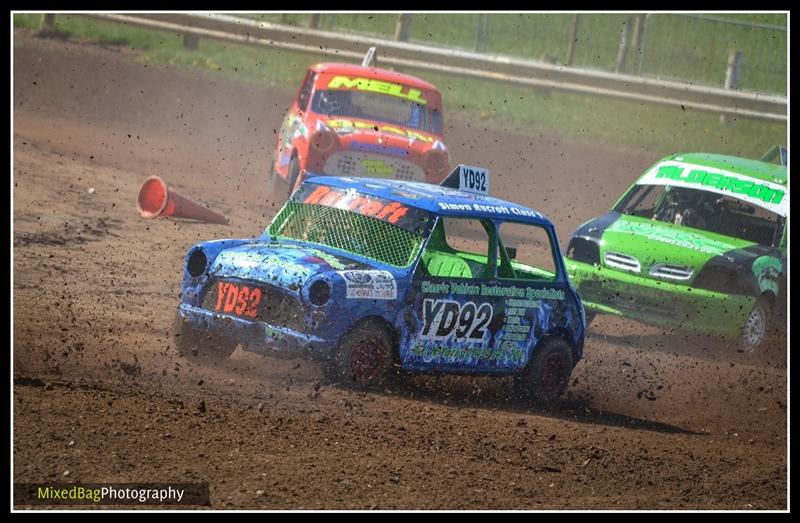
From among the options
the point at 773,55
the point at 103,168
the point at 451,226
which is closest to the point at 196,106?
the point at 103,168

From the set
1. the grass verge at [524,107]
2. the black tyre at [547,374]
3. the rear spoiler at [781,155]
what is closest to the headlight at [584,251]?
the black tyre at [547,374]

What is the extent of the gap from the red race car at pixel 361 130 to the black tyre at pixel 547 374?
546 centimetres

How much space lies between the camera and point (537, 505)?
813 cm

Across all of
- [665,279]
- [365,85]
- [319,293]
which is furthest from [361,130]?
[319,293]

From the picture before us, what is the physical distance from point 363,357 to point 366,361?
0.04 meters

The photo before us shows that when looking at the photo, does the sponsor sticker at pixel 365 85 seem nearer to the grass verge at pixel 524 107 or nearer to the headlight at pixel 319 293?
Answer: the grass verge at pixel 524 107

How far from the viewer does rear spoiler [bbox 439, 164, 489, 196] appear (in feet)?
35.0

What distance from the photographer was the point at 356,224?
9875 millimetres

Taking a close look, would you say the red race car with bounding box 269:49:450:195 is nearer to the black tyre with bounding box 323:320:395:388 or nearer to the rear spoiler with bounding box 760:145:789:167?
the rear spoiler with bounding box 760:145:789:167

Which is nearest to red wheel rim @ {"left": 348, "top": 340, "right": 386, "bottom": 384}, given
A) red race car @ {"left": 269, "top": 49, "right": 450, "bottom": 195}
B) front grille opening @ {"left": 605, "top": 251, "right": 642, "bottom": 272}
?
front grille opening @ {"left": 605, "top": 251, "right": 642, "bottom": 272}

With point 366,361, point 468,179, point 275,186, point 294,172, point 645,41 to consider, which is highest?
point 645,41

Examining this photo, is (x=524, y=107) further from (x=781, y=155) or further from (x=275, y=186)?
(x=781, y=155)

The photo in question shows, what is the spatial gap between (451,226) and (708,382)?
516 centimetres

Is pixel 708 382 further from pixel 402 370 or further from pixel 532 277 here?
pixel 402 370
